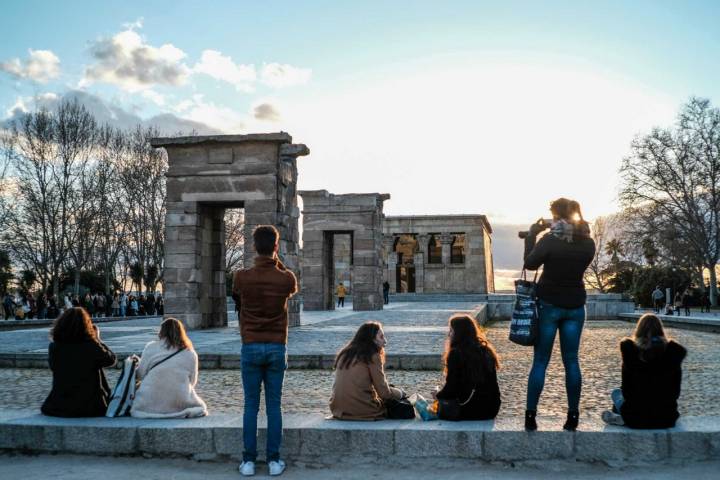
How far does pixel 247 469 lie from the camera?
5.72 m

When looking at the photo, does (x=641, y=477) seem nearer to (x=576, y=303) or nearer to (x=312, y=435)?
(x=576, y=303)

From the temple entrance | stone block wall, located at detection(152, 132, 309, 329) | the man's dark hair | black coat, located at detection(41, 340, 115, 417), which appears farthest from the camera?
the temple entrance

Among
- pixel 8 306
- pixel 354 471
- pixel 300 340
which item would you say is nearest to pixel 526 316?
pixel 354 471

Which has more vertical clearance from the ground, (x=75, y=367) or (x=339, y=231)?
(x=339, y=231)

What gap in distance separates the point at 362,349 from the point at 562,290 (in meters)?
1.89

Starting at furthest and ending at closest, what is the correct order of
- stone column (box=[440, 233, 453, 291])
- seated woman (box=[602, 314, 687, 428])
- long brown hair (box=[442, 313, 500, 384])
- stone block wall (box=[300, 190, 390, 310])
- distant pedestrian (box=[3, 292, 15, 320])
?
stone column (box=[440, 233, 453, 291]) < distant pedestrian (box=[3, 292, 15, 320]) < stone block wall (box=[300, 190, 390, 310]) < long brown hair (box=[442, 313, 500, 384]) < seated woman (box=[602, 314, 687, 428])

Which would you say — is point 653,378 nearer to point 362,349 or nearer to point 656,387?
point 656,387

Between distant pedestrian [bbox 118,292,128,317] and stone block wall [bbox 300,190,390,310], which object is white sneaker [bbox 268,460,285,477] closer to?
stone block wall [bbox 300,190,390,310]

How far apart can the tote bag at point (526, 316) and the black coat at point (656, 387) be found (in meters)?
0.94

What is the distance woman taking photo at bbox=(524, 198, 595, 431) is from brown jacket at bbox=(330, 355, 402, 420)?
136 centimetres

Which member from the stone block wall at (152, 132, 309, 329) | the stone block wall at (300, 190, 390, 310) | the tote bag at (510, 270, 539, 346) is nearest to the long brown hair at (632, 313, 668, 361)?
the tote bag at (510, 270, 539, 346)

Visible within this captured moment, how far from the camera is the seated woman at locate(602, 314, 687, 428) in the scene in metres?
6.07

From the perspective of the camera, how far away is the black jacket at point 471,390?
647 centimetres

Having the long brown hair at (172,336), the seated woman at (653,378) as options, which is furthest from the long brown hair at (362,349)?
the seated woman at (653,378)
